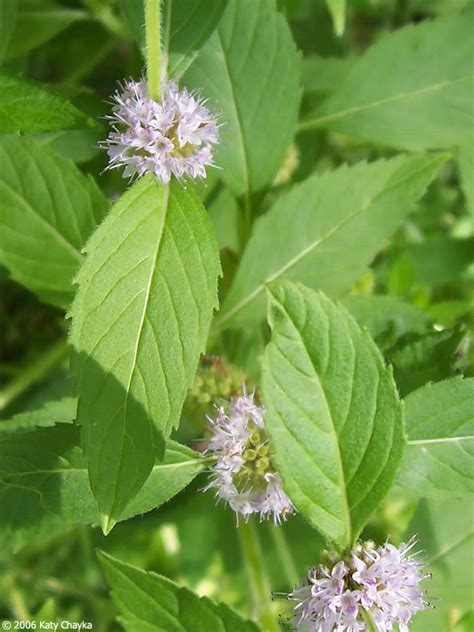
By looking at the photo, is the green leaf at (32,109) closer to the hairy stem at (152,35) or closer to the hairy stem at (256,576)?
the hairy stem at (152,35)

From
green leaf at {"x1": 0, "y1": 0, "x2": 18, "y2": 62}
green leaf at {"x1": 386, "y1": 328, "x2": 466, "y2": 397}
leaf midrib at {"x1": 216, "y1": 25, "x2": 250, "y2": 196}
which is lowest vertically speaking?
green leaf at {"x1": 386, "y1": 328, "x2": 466, "y2": 397}

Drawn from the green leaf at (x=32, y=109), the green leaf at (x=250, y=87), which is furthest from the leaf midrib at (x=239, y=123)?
the green leaf at (x=32, y=109)

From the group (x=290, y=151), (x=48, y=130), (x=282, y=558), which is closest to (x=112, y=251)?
(x=48, y=130)

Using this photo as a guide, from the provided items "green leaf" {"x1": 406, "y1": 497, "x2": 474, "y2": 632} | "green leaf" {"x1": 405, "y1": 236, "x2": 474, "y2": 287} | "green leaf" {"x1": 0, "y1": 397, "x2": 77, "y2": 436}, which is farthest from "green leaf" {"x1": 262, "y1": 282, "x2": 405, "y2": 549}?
"green leaf" {"x1": 405, "y1": 236, "x2": 474, "y2": 287}

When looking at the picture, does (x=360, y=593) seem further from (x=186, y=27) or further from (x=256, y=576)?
(x=186, y=27)

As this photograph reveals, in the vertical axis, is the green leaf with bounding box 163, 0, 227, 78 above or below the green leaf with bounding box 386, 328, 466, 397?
above

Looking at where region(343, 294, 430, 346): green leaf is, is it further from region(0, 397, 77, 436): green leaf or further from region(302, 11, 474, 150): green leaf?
region(0, 397, 77, 436): green leaf
